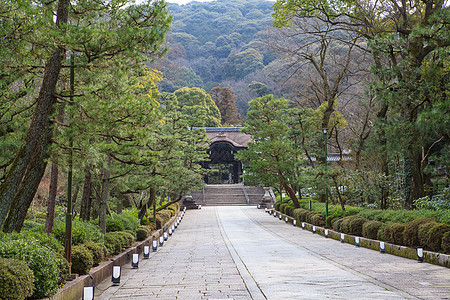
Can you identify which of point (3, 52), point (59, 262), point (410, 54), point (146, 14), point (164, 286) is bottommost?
point (164, 286)

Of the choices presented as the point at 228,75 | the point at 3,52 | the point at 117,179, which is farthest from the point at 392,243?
the point at 228,75

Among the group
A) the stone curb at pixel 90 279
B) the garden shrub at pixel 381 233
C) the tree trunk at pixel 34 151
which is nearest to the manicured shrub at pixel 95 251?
the stone curb at pixel 90 279

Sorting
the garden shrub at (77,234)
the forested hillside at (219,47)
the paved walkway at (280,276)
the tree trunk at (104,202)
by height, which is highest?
Result: the forested hillside at (219,47)

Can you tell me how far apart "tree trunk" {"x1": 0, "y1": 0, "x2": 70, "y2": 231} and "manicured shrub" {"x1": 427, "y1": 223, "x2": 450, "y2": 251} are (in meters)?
9.70

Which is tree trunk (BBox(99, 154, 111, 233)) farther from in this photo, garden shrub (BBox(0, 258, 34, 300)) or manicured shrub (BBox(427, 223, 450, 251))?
manicured shrub (BBox(427, 223, 450, 251))

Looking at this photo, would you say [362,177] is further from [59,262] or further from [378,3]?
[59,262]

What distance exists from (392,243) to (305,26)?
1271 centimetres

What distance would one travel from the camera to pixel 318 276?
29.0ft

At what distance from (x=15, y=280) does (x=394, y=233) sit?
11320 mm

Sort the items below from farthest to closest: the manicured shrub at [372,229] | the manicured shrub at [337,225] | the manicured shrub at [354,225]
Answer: the manicured shrub at [337,225] → the manicured shrub at [354,225] → the manicured shrub at [372,229]

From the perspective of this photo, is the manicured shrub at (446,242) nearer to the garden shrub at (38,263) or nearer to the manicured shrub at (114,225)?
the garden shrub at (38,263)

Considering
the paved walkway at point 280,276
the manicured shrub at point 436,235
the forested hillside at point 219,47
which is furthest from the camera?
the forested hillside at point 219,47

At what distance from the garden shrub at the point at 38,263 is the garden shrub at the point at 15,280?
37 centimetres

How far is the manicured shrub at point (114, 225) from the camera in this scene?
48.9 feet
